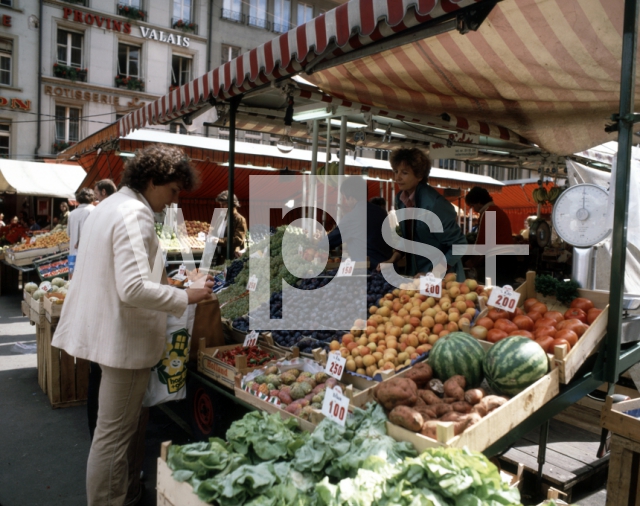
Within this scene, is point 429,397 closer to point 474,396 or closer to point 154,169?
point 474,396

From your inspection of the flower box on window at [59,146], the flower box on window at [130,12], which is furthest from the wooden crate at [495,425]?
the flower box on window at [130,12]

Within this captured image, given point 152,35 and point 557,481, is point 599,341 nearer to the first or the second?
point 557,481

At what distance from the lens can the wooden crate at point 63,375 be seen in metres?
4.37

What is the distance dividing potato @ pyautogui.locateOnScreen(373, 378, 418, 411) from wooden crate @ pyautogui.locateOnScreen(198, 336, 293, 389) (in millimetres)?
1032

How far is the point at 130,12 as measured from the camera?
2208 centimetres

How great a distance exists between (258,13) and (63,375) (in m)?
25.7

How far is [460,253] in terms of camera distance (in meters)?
3.53

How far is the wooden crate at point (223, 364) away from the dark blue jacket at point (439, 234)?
135 centimetres

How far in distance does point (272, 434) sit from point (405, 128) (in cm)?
508

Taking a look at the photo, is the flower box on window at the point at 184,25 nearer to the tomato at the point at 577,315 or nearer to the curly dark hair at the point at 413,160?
the curly dark hair at the point at 413,160

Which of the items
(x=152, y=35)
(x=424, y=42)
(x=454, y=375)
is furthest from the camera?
(x=152, y=35)

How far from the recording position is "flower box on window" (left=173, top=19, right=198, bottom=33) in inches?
921

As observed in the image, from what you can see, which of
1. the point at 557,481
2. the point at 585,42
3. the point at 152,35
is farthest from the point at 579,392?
the point at 152,35

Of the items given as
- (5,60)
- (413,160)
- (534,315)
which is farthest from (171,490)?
(5,60)
